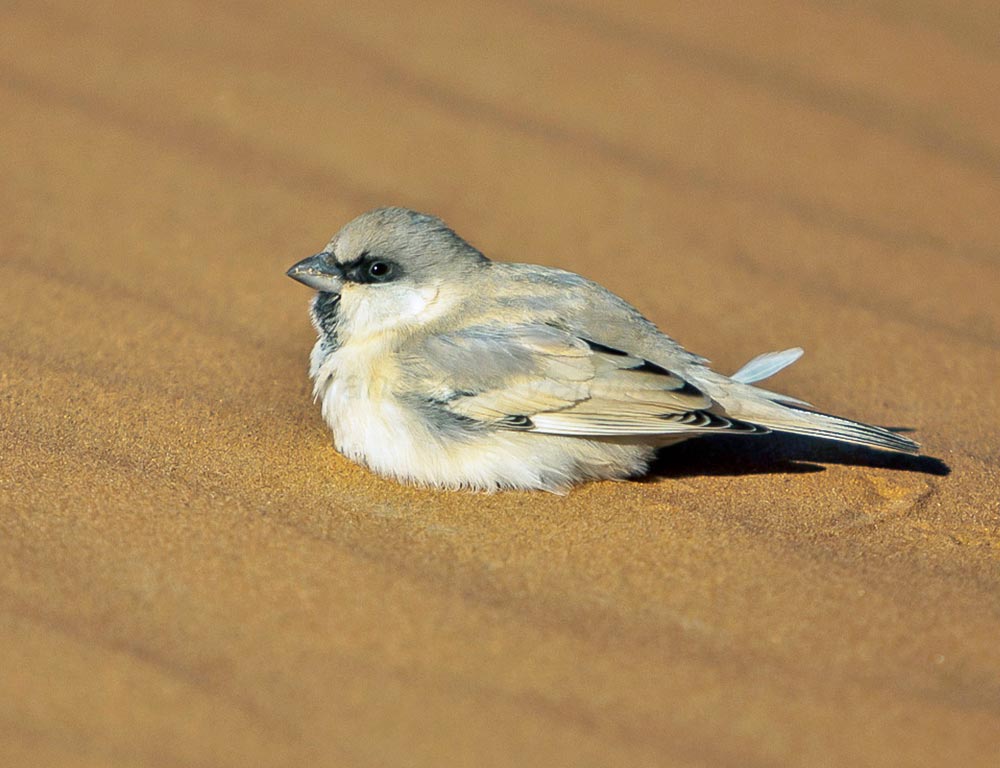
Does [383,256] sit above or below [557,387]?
above

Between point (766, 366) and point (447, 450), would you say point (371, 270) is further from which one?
point (766, 366)

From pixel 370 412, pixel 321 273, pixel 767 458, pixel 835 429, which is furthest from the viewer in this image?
pixel 767 458

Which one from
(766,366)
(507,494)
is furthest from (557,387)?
(766,366)

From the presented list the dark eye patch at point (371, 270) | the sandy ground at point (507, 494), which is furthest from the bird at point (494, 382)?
the sandy ground at point (507, 494)

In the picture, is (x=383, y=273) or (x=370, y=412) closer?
(x=370, y=412)

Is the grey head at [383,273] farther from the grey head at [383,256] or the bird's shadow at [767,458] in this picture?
the bird's shadow at [767,458]

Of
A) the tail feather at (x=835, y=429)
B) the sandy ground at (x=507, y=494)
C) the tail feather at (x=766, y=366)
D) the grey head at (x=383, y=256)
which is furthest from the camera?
the tail feather at (x=766, y=366)

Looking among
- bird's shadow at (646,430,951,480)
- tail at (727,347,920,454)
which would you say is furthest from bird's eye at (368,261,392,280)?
tail at (727,347,920,454)

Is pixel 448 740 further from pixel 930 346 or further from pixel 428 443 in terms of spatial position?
pixel 930 346

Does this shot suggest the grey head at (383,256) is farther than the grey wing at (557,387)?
Yes
